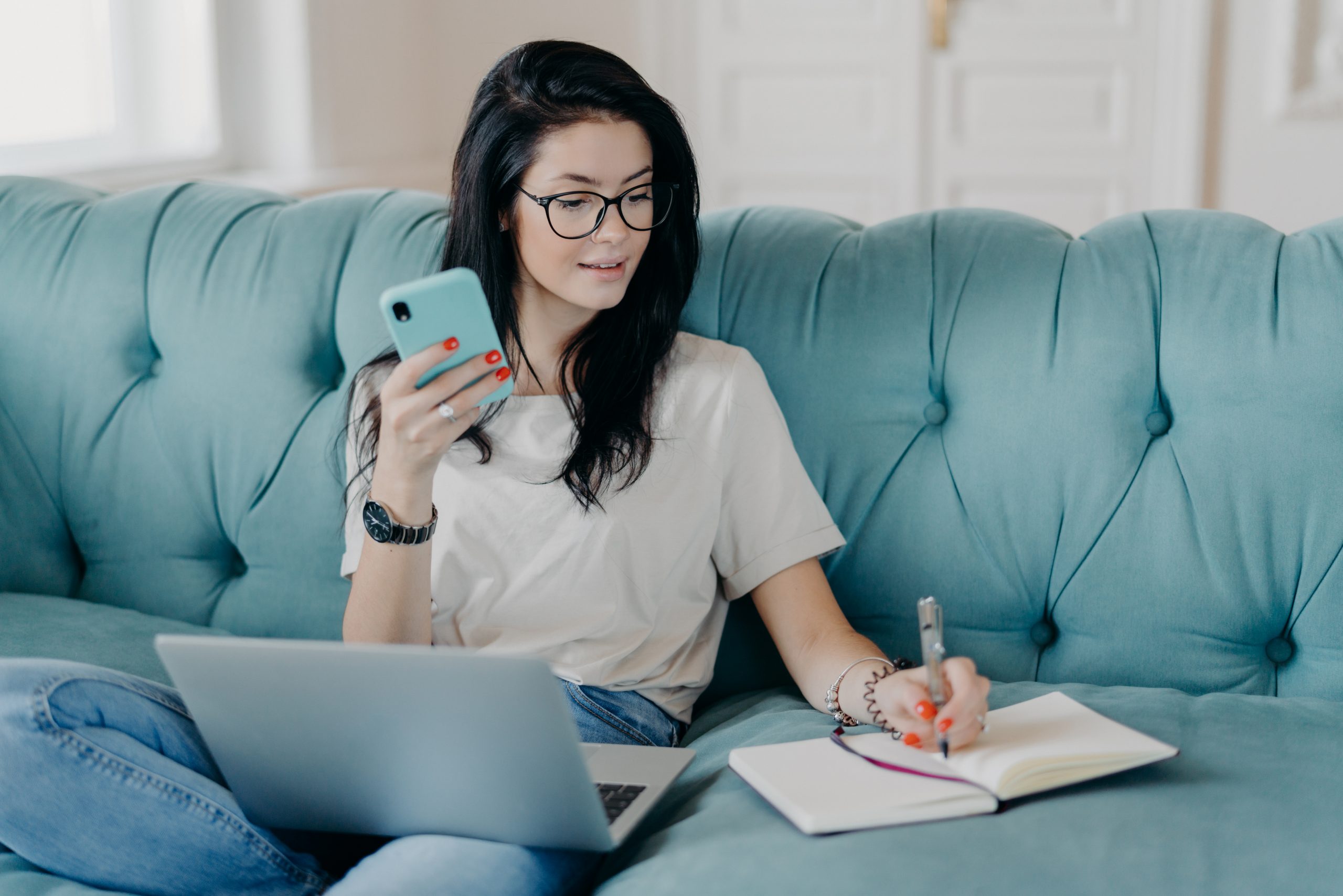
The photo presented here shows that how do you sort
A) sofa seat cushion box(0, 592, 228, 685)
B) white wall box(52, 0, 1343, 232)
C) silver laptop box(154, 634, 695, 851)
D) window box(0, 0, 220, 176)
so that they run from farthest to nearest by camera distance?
white wall box(52, 0, 1343, 232), window box(0, 0, 220, 176), sofa seat cushion box(0, 592, 228, 685), silver laptop box(154, 634, 695, 851)

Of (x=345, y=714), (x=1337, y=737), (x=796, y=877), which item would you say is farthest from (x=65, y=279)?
(x=1337, y=737)

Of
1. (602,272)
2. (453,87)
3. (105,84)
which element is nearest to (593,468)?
(602,272)

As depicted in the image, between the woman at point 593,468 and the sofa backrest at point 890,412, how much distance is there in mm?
116

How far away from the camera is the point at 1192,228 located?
131cm

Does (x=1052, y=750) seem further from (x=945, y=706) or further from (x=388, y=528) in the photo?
(x=388, y=528)

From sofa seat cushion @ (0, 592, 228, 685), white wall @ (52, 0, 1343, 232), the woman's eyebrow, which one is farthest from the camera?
white wall @ (52, 0, 1343, 232)

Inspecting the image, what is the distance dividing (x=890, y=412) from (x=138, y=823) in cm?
83

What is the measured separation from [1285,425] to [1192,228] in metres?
0.24

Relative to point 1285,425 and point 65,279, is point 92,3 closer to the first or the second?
point 65,279

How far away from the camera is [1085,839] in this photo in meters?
0.89

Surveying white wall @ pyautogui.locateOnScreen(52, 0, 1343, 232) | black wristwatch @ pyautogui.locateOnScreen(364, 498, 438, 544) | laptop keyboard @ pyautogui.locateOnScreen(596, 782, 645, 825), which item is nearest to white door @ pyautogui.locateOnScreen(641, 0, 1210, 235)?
white wall @ pyautogui.locateOnScreen(52, 0, 1343, 232)

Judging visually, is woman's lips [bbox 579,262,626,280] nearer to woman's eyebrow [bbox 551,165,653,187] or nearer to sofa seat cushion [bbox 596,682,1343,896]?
woman's eyebrow [bbox 551,165,653,187]

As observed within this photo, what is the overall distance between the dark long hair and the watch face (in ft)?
0.41

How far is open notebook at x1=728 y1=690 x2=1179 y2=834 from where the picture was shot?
0.93 metres
